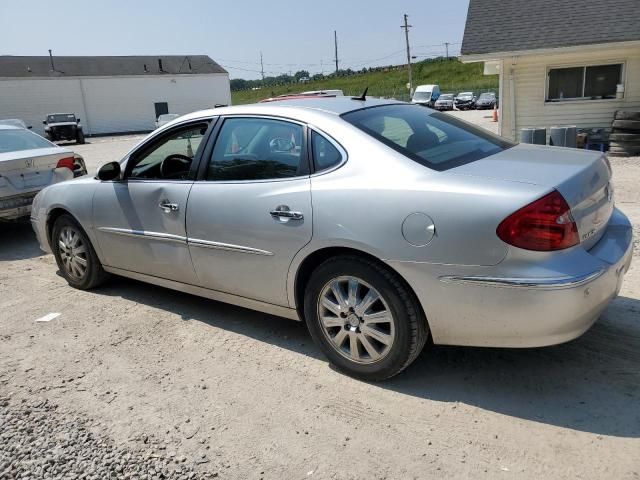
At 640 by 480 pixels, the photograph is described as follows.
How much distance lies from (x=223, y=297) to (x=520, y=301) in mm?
2129

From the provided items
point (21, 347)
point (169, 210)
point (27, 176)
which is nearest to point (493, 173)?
point (169, 210)

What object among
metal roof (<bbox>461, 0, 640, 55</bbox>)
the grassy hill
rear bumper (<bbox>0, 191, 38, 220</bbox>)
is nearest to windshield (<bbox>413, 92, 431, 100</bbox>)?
the grassy hill

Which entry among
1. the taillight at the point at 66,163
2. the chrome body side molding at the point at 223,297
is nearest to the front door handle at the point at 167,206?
the chrome body side molding at the point at 223,297

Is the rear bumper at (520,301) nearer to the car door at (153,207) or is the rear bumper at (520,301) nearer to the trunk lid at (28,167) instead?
the car door at (153,207)

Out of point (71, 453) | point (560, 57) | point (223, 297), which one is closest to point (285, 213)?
point (223, 297)

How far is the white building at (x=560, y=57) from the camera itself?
12859mm

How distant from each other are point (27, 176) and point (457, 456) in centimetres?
666

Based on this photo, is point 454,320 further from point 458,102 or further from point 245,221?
point 458,102

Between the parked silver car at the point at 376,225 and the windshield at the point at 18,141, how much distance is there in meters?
4.02

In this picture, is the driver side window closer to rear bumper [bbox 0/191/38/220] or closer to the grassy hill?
rear bumper [bbox 0/191/38/220]

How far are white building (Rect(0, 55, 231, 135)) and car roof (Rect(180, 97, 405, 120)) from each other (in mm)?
44095

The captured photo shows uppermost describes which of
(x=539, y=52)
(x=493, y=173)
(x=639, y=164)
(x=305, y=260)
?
(x=539, y=52)

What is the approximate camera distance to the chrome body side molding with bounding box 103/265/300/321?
11.9 feet

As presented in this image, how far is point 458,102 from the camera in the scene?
4825 centimetres
